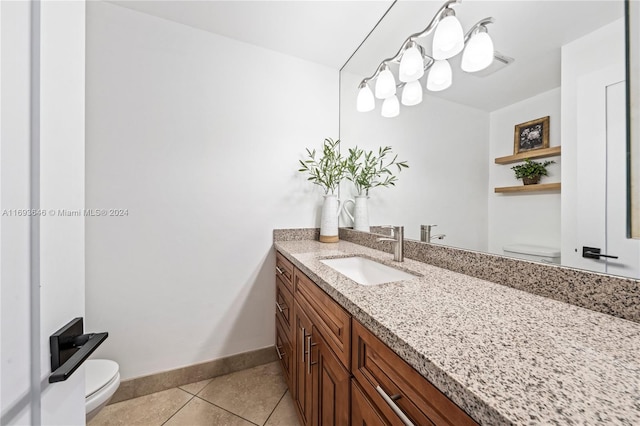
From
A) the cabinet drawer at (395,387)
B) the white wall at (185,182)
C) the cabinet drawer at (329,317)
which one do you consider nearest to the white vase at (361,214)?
the white wall at (185,182)

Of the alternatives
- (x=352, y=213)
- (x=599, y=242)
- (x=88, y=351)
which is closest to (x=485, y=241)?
(x=599, y=242)

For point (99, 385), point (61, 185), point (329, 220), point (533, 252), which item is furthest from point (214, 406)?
point (533, 252)

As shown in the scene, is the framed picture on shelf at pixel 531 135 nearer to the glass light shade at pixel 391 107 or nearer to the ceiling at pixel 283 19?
the glass light shade at pixel 391 107

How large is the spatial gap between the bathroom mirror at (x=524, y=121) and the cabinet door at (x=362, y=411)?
2.28 feet

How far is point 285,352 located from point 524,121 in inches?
62.4

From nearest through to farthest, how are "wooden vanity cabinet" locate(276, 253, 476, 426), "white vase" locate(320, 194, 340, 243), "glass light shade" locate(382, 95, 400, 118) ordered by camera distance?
"wooden vanity cabinet" locate(276, 253, 476, 426), "glass light shade" locate(382, 95, 400, 118), "white vase" locate(320, 194, 340, 243)

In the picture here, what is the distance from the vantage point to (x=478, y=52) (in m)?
0.95

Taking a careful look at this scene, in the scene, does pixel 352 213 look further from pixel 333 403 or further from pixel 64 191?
pixel 64 191

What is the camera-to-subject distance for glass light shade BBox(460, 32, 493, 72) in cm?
92

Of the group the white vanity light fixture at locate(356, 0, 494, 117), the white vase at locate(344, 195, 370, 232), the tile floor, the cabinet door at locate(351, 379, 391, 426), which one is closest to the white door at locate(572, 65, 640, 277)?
the white vanity light fixture at locate(356, 0, 494, 117)

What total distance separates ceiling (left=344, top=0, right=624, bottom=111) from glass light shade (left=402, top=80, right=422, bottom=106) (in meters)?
0.08

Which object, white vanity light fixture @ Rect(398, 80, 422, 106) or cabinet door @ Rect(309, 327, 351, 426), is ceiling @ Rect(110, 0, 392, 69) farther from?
cabinet door @ Rect(309, 327, 351, 426)

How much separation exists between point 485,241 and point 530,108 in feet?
1.58

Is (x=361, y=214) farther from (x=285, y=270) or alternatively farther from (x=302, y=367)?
(x=302, y=367)
